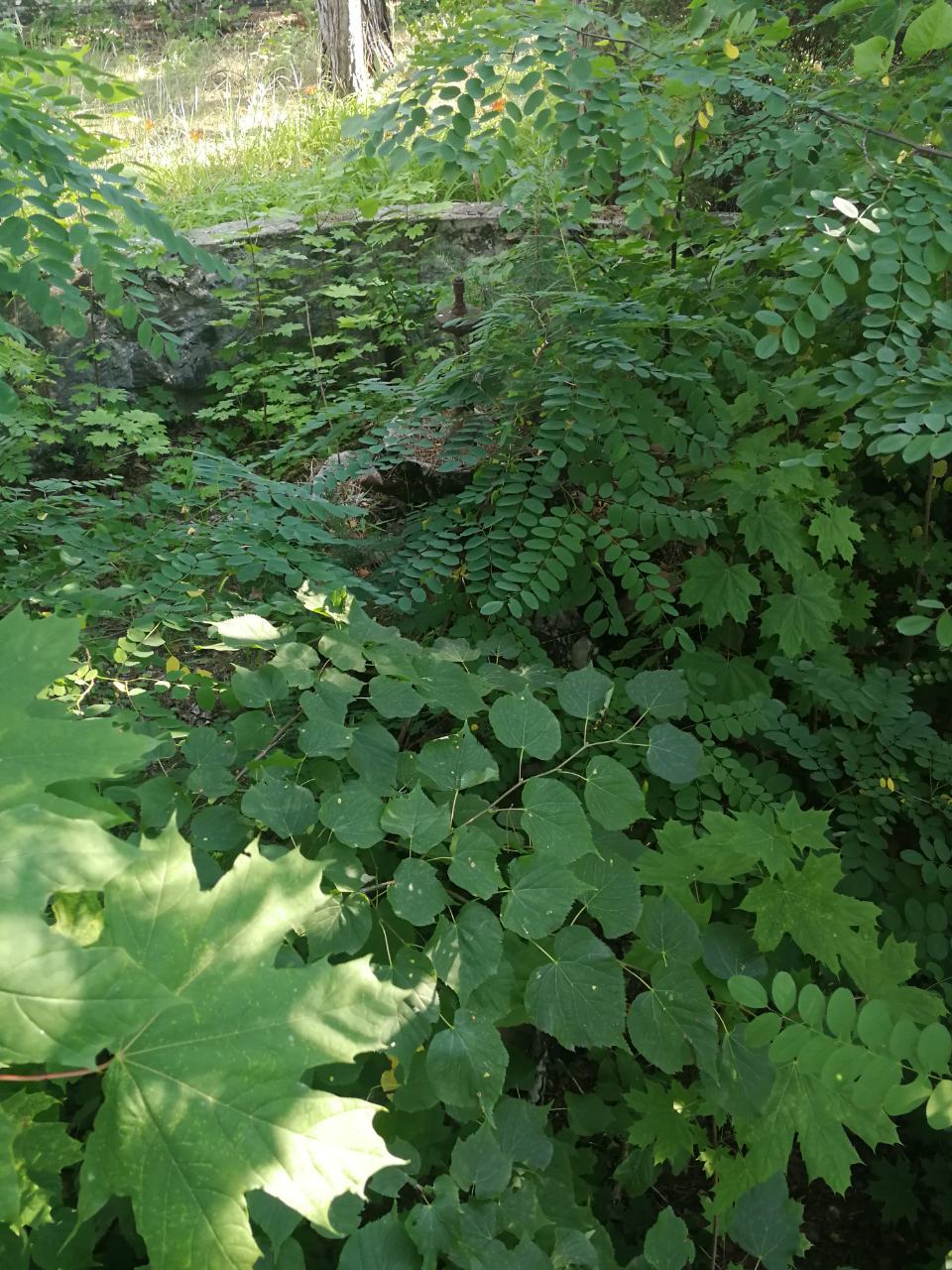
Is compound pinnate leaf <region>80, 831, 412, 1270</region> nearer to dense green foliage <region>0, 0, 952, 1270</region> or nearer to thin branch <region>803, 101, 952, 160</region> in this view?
dense green foliage <region>0, 0, 952, 1270</region>

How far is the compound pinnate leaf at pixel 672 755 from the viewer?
56.0 inches

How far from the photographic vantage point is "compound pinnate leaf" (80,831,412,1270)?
70 centimetres

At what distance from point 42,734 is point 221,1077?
357mm

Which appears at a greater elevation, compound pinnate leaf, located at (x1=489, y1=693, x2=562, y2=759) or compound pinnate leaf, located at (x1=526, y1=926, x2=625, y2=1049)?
compound pinnate leaf, located at (x1=489, y1=693, x2=562, y2=759)

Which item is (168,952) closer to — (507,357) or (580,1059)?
(580,1059)

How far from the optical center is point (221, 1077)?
0.73 m

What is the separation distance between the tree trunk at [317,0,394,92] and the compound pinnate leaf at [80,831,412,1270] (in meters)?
8.19

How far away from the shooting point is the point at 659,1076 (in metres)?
1.70

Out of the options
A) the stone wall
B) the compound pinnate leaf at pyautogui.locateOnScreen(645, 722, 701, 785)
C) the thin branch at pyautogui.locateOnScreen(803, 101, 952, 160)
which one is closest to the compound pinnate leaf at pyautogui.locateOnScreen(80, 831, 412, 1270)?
the compound pinnate leaf at pyautogui.locateOnScreen(645, 722, 701, 785)

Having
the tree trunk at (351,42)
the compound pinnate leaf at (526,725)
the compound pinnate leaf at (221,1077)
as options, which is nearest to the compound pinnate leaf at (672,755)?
the compound pinnate leaf at (526,725)

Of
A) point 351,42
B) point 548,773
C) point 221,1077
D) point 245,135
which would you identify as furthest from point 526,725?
point 351,42

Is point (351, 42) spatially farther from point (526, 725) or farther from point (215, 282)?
point (526, 725)

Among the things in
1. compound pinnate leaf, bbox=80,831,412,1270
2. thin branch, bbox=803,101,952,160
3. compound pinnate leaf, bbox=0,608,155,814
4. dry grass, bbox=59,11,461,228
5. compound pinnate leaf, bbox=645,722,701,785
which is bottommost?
compound pinnate leaf, bbox=645,722,701,785

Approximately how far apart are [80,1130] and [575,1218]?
0.70 metres
